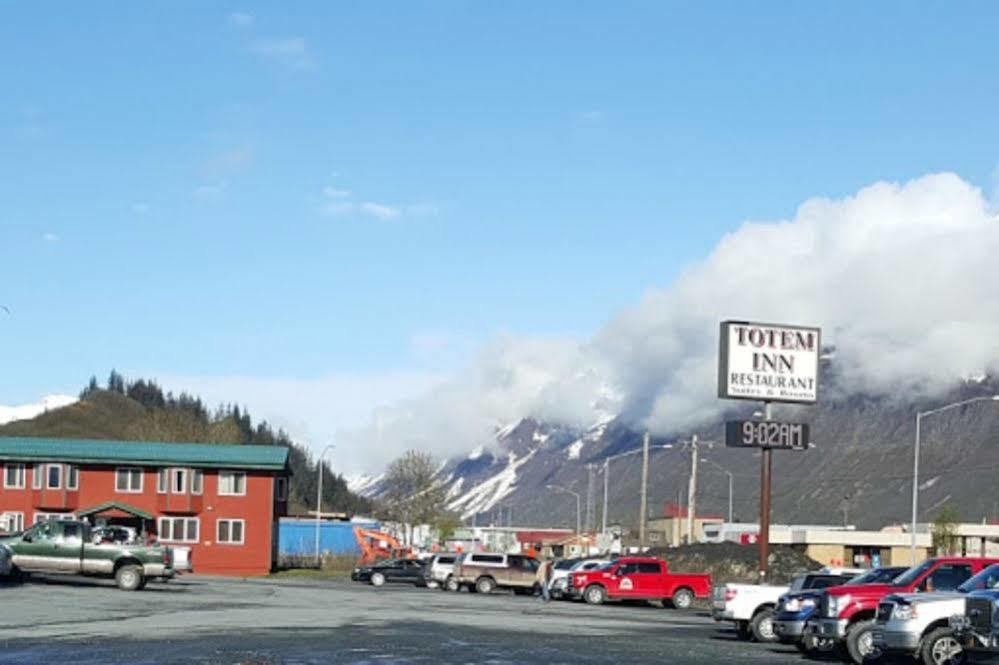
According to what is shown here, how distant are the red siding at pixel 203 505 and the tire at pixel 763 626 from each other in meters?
60.0

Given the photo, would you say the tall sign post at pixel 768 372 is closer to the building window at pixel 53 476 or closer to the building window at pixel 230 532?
the building window at pixel 230 532

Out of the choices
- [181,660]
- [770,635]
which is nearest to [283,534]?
[770,635]

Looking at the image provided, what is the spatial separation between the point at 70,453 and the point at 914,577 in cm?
7345

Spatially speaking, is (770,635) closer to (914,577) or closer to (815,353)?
(914,577)

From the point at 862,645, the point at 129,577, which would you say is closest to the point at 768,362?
the point at 129,577

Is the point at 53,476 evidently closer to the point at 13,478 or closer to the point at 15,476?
the point at 15,476

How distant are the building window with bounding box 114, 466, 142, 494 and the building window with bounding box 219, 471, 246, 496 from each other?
4.93 metres

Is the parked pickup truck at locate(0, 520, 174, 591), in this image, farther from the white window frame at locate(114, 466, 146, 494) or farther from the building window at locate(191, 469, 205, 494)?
the white window frame at locate(114, 466, 146, 494)

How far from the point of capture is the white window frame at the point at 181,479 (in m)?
96.6

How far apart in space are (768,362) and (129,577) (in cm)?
2222

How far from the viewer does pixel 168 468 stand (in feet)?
318

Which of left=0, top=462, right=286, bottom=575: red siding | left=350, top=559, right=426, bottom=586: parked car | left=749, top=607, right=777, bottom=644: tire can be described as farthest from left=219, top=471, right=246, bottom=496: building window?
left=749, top=607, right=777, bottom=644: tire

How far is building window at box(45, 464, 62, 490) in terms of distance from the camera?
316 feet

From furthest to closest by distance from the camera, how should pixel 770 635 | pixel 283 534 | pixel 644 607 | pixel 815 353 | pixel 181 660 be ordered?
1. pixel 283 534
2. pixel 644 607
3. pixel 815 353
4. pixel 770 635
5. pixel 181 660
